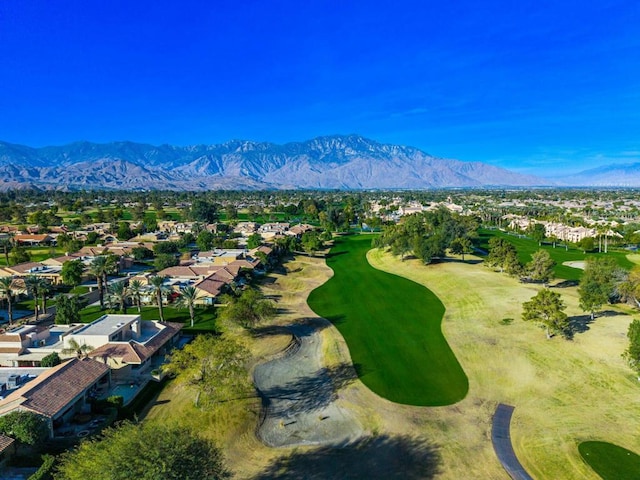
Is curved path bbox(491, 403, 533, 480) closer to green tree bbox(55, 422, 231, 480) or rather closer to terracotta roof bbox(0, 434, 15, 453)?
green tree bbox(55, 422, 231, 480)

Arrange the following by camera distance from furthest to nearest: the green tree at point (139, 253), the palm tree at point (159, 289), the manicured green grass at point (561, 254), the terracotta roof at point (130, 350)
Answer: the green tree at point (139, 253)
the manicured green grass at point (561, 254)
the palm tree at point (159, 289)
the terracotta roof at point (130, 350)

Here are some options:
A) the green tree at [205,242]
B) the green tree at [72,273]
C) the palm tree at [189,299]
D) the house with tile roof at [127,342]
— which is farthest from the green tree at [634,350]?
the green tree at [205,242]

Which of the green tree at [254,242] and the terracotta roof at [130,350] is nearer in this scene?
the terracotta roof at [130,350]

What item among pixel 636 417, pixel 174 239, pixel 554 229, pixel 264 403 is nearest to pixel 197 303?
pixel 264 403

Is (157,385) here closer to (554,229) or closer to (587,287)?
(587,287)

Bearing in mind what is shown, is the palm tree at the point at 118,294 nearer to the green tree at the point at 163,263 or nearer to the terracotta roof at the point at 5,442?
the green tree at the point at 163,263

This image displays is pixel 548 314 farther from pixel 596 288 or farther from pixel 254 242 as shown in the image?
pixel 254 242

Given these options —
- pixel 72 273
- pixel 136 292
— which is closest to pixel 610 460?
pixel 136 292
